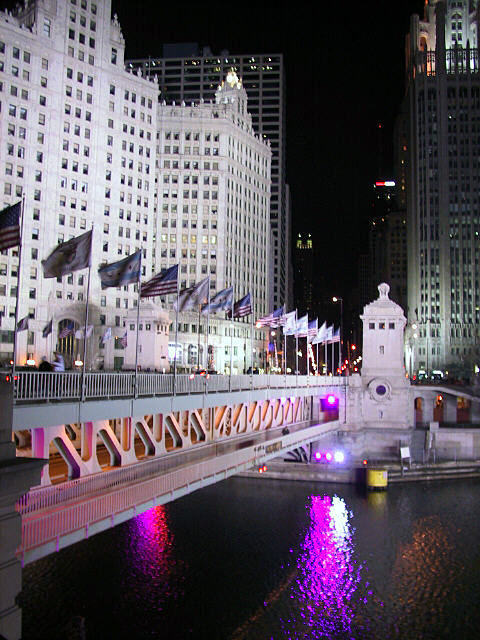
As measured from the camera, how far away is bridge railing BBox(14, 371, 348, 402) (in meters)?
20.2

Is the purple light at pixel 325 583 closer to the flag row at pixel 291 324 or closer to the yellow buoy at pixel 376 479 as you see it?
the yellow buoy at pixel 376 479

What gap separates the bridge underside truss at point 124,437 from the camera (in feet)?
71.3

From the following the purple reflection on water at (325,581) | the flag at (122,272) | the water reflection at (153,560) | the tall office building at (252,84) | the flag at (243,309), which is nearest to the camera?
the flag at (122,272)

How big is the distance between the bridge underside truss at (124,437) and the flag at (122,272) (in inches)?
259

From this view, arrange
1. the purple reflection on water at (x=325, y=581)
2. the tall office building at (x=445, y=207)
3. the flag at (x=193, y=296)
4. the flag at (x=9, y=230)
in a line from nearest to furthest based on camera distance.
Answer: the flag at (x=9, y=230) → the purple reflection on water at (x=325, y=581) → the flag at (x=193, y=296) → the tall office building at (x=445, y=207)

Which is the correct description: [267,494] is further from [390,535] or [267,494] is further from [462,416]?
[462,416]

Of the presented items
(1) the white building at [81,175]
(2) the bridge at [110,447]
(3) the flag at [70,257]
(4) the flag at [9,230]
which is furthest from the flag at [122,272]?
(1) the white building at [81,175]

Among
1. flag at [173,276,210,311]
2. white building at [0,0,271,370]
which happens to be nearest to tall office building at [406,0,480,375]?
white building at [0,0,271,370]

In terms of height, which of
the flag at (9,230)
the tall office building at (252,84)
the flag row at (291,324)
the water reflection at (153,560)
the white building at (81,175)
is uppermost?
the tall office building at (252,84)

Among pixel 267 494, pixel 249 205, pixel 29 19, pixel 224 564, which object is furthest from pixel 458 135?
pixel 224 564

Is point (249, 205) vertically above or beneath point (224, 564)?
above

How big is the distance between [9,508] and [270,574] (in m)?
27.5

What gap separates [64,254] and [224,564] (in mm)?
22260

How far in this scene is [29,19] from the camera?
9331cm
